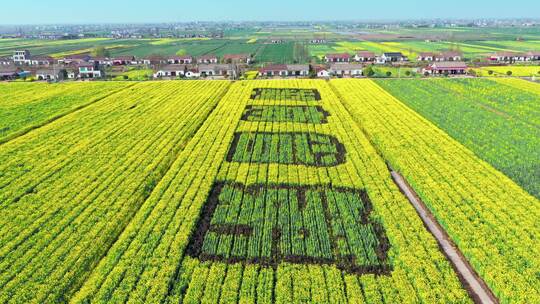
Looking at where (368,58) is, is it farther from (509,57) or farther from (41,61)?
(41,61)

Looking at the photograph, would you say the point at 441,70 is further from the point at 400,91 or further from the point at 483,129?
the point at 483,129

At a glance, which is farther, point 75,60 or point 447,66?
point 75,60

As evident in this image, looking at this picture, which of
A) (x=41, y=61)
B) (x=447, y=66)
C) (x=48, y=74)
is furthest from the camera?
(x=41, y=61)

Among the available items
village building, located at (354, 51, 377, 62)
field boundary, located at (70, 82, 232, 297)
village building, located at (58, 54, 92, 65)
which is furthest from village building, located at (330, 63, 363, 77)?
village building, located at (58, 54, 92, 65)

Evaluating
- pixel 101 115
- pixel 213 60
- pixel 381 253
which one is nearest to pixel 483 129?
pixel 381 253

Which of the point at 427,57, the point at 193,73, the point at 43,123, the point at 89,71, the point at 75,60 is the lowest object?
the point at 43,123

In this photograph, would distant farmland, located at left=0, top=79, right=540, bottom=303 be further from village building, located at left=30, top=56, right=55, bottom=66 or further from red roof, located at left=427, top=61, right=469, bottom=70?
village building, located at left=30, top=56, right=55, bottom=66

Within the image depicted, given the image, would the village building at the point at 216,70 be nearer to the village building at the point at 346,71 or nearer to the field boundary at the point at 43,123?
the village building at the point at 346,71

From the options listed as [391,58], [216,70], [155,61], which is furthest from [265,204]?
[391,58]
